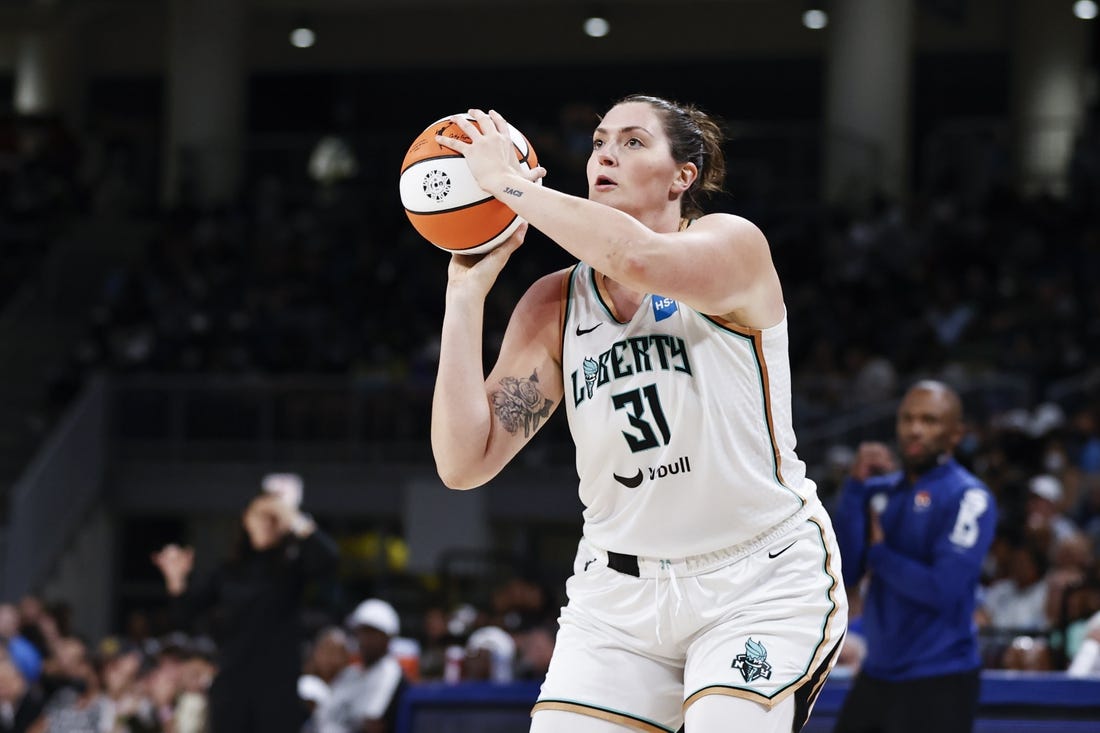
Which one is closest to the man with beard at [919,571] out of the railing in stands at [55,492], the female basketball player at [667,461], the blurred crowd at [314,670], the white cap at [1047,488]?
the female basketball player at [667,461]

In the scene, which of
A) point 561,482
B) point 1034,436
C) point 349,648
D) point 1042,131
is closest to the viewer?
point 349,648

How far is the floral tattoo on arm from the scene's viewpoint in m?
3.68

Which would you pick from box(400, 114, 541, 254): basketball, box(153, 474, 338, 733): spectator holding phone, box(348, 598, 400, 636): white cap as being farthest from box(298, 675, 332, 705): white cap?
box(400, 114, 541, 254): basketball

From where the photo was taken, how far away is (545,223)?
321 centimetres

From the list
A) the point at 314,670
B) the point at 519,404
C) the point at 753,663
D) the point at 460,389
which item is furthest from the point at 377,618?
the point at 753,663

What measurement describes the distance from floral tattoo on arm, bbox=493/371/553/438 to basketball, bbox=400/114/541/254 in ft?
1.06

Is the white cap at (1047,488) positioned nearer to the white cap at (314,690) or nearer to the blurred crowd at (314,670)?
the blurred crowd at (314,670)

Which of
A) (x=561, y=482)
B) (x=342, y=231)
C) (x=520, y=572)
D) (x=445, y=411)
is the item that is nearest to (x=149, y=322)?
(x=342, y=231)

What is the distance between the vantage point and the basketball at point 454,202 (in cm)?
357

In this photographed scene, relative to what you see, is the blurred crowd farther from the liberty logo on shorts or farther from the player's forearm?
the liberty logo on shorts

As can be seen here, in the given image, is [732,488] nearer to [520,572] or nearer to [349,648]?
[349,648]

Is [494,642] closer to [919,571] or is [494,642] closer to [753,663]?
[919,571]

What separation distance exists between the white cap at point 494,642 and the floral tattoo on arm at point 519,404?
236 inches

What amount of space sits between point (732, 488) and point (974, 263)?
15195 mm
